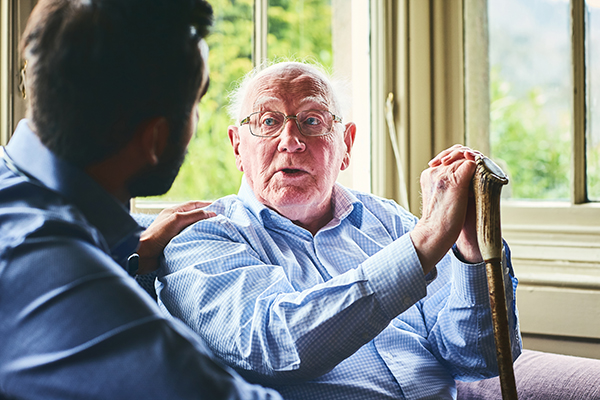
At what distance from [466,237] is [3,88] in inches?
48.5

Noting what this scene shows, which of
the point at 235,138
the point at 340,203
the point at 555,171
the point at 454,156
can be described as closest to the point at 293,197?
the point at 340,203

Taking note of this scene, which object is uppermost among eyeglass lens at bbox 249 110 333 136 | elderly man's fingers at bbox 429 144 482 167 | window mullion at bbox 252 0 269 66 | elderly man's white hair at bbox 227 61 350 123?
window mullion at bbox 252 0 269 66

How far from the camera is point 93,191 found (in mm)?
368

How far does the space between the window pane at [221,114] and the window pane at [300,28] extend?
0.38ft

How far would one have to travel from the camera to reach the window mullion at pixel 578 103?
190 centimetres

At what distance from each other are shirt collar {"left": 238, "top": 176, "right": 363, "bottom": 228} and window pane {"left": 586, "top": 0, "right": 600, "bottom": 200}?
1009 millimetres

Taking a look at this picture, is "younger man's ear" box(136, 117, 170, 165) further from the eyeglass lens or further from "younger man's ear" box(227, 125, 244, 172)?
"younger man's ear" box(227, 125, 244, 172)

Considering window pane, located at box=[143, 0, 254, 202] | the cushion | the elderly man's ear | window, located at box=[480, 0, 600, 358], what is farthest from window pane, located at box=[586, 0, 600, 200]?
window pane, located at box=[143, 0, 254, 202]

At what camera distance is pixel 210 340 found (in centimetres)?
102

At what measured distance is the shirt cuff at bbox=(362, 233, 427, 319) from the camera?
90 centimetres

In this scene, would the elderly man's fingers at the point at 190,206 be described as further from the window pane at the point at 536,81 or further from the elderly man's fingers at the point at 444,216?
the window pane at the point at 536,81

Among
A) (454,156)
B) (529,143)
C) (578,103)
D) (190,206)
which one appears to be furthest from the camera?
(529,143)

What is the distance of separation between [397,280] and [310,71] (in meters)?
0.73

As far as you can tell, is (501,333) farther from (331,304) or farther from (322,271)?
(322,271)
